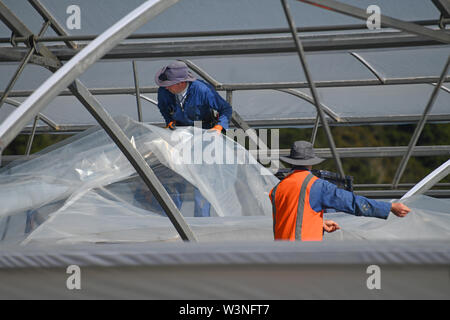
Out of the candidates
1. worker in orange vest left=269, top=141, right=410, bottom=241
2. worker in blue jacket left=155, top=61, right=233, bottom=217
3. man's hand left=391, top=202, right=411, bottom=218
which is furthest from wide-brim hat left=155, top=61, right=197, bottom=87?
man's hand left=391, top=202, right=411, bottom=218

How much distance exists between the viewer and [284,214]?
3.46 metres

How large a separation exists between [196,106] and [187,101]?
73mm

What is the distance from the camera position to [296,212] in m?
3.40

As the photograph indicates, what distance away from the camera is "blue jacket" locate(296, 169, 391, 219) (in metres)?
3.24

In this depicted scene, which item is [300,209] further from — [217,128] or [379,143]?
[379,143]

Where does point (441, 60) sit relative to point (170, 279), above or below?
above

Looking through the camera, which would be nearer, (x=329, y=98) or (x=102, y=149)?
(x=102, y=149)

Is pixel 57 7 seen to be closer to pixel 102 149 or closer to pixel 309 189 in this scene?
pixel 102 149

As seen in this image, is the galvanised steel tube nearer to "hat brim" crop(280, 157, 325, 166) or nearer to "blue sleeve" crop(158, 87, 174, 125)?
"hat brim" crop(280, 157, 325, 166)

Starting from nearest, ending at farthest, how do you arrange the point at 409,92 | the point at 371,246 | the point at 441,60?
the point at 371,246 → the point at 441,60 → the point at 409,92

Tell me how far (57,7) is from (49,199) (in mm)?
2490

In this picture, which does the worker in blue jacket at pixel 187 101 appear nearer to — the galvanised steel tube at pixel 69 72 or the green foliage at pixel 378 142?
the galvanised steel tube at pixel 69 72
